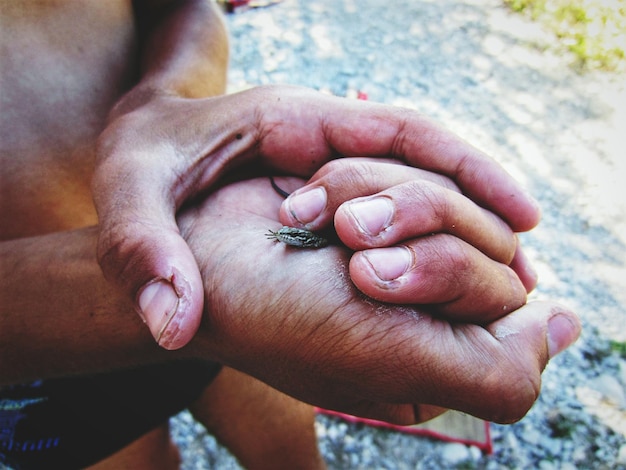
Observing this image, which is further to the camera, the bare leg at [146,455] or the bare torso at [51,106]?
the bare leg at [146,455]

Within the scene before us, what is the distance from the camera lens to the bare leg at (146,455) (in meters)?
2.30

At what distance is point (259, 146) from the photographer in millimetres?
1923

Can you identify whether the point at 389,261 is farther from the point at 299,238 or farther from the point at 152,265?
the point at 152,265

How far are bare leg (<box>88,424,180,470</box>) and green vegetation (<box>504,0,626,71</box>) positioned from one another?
5.88 metres

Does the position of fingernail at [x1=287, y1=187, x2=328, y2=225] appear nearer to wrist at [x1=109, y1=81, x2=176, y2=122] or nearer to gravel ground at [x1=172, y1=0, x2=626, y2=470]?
wrist at [x1=109, y1=81, x2=176, y2=122]

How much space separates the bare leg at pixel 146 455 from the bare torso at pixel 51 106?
113 cm

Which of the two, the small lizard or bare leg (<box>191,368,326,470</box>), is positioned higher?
the small lizard

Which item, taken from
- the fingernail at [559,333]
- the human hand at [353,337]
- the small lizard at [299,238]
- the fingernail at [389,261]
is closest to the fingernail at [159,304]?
the human hand at [353,337]

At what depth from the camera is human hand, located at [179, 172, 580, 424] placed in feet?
4.40

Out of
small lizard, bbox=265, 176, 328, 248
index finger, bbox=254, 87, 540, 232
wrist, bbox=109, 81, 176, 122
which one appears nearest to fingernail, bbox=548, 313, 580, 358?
index finger, bbox=254, 87, 540, 232

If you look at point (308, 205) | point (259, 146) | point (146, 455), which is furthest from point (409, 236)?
point (146, 455)

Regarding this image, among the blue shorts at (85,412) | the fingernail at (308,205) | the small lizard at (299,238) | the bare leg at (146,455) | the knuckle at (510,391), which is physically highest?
the fingernail at (308,205)

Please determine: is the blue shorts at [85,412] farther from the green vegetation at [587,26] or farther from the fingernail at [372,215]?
the green vegetation at [587,26]

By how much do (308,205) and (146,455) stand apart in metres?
1.74
